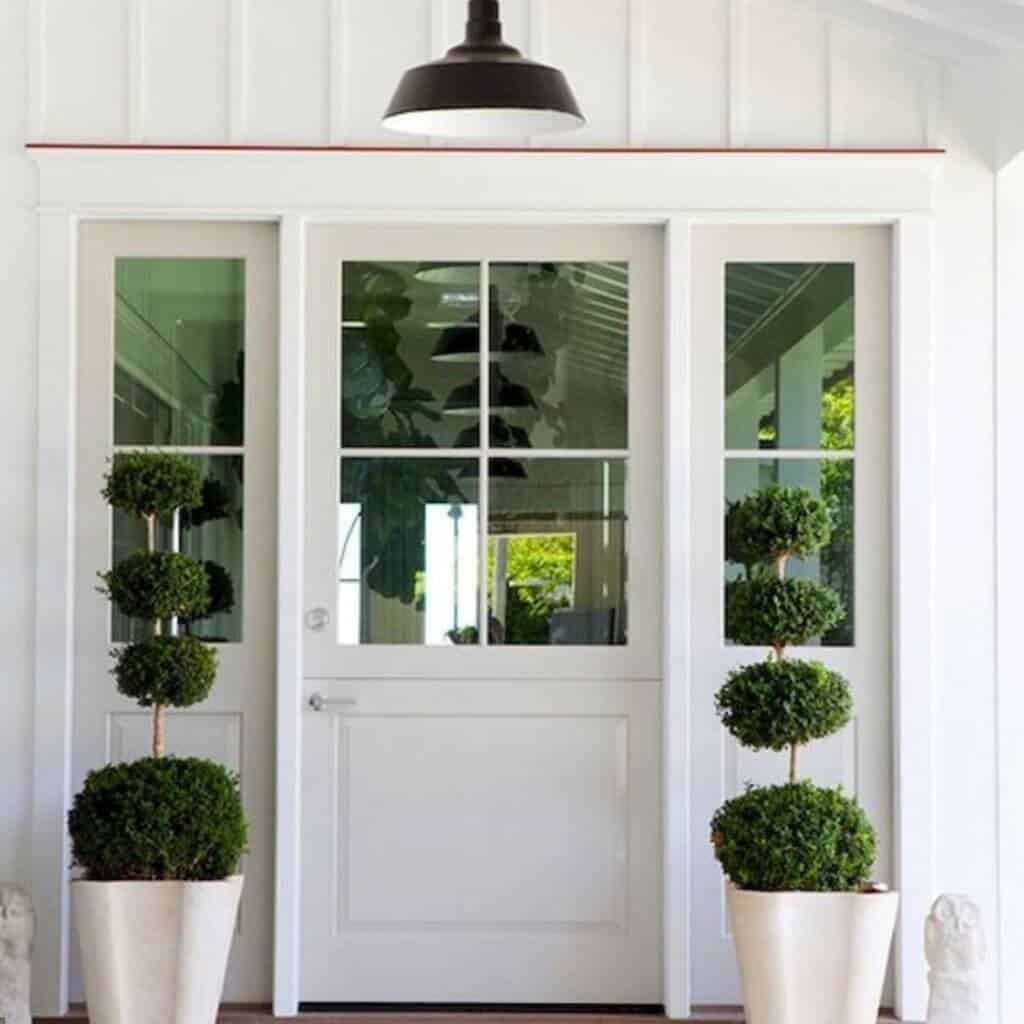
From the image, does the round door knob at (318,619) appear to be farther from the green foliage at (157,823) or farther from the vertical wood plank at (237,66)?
the vertical wood plank at (237,66)

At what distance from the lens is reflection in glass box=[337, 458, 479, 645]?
6.75 m

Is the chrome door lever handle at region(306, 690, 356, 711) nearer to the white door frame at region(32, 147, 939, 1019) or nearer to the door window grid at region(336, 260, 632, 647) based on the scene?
the white door frame at region(32, 147, 939, 1019)

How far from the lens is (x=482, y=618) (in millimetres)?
6738

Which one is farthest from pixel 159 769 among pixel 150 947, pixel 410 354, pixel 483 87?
pixel 483 87

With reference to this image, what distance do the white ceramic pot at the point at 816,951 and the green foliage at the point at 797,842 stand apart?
0.16ft

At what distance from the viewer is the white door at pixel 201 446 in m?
Answer: 6.68

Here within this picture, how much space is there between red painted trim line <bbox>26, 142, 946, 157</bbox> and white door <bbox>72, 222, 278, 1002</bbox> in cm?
25

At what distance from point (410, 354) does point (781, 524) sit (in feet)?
4.34

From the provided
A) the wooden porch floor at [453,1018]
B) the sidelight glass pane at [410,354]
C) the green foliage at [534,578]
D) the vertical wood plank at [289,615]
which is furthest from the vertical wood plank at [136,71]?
the wooden porch floor at [453,1018]

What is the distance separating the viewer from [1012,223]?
22.0 feet

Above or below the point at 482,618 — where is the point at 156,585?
above

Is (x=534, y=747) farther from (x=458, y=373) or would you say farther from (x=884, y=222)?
(x=884, y=222)

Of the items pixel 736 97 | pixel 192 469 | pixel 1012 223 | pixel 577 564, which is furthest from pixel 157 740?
pixel 1012 223

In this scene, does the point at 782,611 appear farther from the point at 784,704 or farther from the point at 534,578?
the point at 534,578
